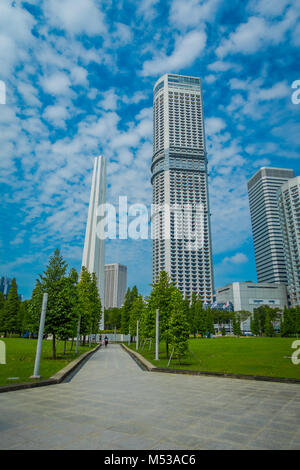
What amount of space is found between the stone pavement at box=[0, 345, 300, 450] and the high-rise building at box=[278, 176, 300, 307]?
545 feet

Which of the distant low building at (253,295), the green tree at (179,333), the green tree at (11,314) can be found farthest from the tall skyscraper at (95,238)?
the green tree at (179,333)

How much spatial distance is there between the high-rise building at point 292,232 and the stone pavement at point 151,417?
165976 mm

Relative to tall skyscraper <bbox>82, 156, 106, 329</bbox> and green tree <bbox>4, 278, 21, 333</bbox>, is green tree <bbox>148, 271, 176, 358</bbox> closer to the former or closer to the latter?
green tree <bbox>4, 278, 21, 333</bbox>

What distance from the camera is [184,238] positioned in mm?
184875

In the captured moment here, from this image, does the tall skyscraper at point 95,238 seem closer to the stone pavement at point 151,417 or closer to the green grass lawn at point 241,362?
the green grass lawn at point 241,362

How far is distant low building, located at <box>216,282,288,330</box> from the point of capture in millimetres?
158500

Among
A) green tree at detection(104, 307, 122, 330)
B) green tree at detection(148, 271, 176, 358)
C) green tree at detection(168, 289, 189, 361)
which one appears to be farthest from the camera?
green tree at detection(104, 307, 122, 330)

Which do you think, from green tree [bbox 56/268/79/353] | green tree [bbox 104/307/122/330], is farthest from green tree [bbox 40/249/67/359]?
green tree [bbox 104/307/122/330]

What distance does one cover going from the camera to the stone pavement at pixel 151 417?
5098 mm

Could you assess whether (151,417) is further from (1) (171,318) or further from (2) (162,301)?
(2) (162,301)

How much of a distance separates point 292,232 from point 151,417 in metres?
176

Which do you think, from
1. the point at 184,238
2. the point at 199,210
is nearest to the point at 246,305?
the point at 184,238
